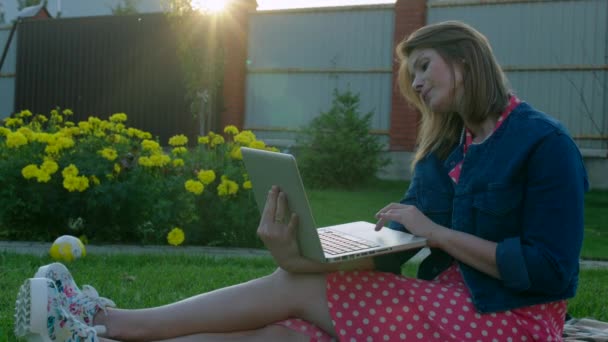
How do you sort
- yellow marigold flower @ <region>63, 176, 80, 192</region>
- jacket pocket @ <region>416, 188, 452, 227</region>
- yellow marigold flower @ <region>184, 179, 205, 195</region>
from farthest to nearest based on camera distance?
1. yellow marigold flower @ <region>184, 179, 205, 195</region>
2. yellow marigold flower @ <region>63, 176, 80, 192</region>
3. jacket pocket @ <region>416, 188, 452, 227</region>

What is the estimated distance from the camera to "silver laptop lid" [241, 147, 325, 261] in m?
1.91

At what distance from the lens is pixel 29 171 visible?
4.95 meters

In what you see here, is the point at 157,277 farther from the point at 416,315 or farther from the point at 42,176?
the point at 416,315

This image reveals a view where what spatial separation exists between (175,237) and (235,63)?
7516 millimetres

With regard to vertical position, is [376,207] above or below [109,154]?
below

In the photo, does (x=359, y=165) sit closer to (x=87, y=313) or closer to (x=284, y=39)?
(x=284, y=39)

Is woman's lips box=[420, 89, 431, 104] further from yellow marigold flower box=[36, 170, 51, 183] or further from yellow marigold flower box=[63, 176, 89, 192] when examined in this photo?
yellow marigold flower box=[36, 170, 51, 183]

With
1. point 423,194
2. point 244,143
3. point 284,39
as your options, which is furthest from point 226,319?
point 284,39

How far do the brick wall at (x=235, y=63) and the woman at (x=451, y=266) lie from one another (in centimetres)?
996

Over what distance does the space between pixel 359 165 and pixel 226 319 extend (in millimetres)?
7384

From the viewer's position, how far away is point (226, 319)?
218cm

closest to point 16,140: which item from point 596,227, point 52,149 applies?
point 52,149

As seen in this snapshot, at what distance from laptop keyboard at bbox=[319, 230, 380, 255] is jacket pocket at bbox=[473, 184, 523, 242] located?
30 cm

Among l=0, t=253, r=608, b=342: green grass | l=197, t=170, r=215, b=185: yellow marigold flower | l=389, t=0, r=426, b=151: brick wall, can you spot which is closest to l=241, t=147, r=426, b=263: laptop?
l=0, t=253, r=608, b=342: green grass
